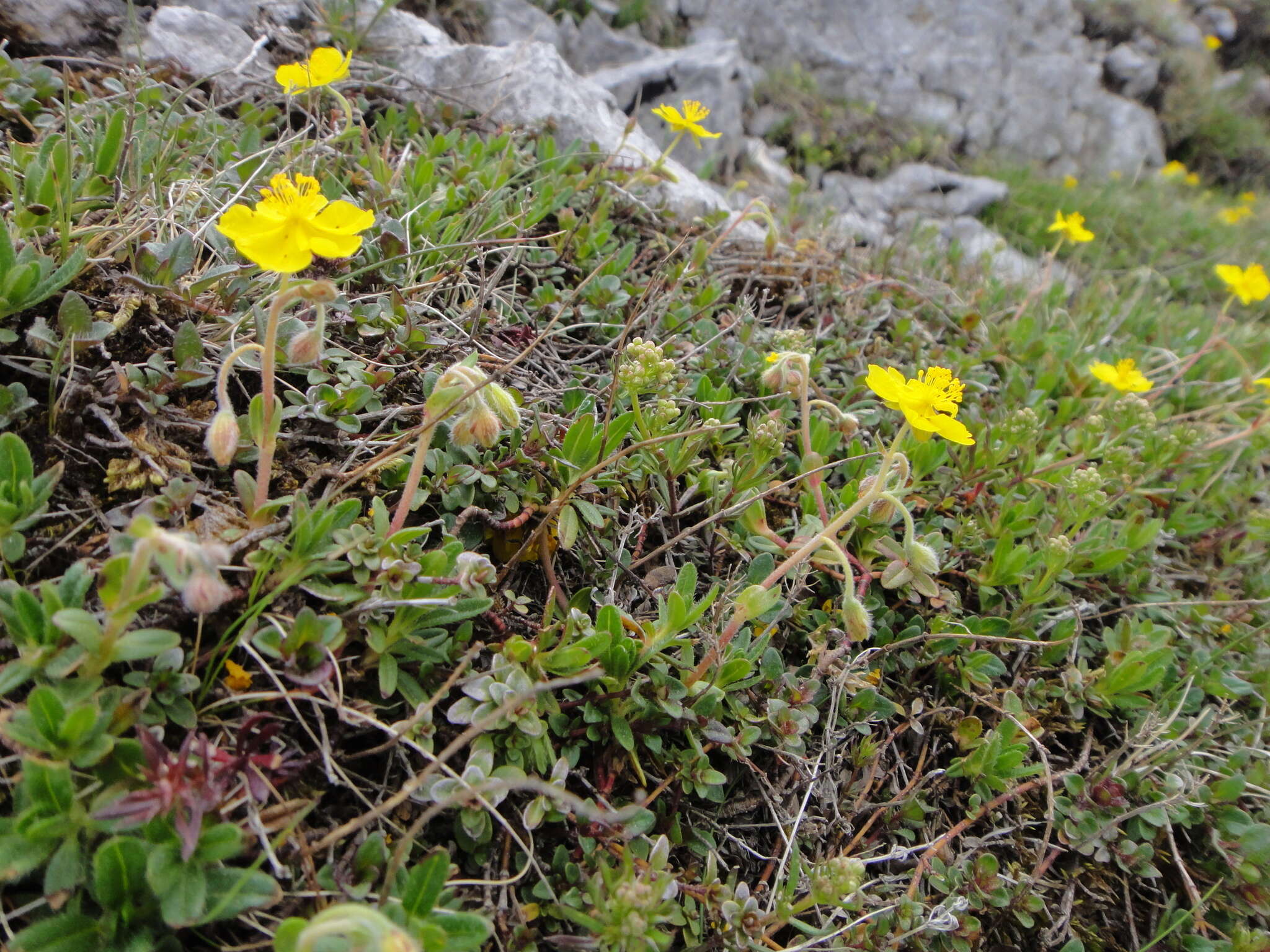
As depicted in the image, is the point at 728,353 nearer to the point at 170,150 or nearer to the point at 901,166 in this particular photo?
the point at 170,150

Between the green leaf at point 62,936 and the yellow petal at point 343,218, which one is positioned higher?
the yellow petal at point 343,218

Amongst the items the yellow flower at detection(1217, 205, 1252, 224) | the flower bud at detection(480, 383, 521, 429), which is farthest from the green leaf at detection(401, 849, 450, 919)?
the yellow flower at detection(1217, 205, 1252, 224)

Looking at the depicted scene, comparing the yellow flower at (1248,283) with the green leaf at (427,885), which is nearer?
the green leaf at (427,885)

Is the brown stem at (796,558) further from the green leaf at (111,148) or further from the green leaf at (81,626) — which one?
the green leaf at (111,148)

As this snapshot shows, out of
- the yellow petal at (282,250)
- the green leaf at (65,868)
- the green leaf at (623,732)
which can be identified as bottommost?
the green leaf at (623,732)

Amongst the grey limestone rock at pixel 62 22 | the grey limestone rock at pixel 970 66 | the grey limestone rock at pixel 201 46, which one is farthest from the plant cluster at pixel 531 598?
the grey limestone rock at pixel 970 66

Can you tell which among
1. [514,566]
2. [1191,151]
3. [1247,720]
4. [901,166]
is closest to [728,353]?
[514,566]

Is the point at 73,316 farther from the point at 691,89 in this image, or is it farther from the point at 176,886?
the point at 691,89
